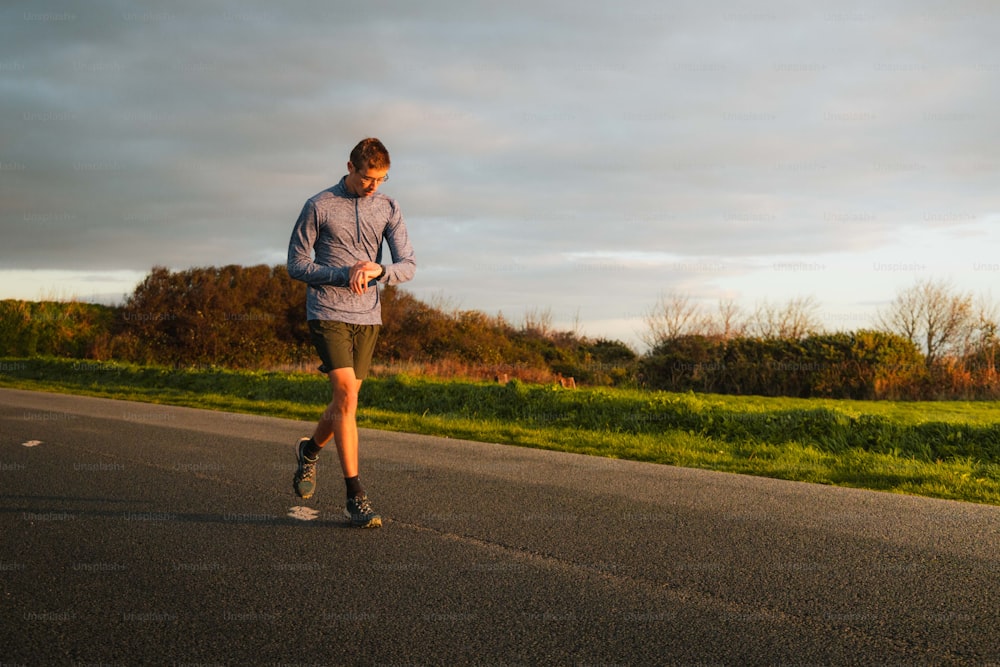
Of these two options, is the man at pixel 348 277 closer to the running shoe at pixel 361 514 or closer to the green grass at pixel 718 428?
the running shoe at pixel 361 514

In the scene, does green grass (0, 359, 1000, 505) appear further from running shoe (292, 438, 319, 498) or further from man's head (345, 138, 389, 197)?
man's head (345, 138, 389, 197)

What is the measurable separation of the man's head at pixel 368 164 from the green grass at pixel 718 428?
210 inches

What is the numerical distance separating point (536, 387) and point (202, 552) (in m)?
10.0

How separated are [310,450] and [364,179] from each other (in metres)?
Result: 2.08

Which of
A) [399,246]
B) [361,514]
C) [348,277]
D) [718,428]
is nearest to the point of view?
[348,277]

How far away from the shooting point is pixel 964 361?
2056cm

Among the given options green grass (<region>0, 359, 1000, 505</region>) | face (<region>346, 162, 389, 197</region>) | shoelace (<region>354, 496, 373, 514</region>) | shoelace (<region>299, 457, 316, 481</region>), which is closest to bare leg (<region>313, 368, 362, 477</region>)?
shoelace (<region>354, 496, 373, 514</region>)

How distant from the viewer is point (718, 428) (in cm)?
1137

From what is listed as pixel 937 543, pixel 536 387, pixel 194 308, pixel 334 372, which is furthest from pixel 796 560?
pixel 194 308

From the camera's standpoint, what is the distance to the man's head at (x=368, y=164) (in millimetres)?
5395

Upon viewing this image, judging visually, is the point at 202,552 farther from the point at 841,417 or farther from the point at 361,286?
the point at 841,417

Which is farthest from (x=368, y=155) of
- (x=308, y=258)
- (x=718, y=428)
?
(x=718, y=428)

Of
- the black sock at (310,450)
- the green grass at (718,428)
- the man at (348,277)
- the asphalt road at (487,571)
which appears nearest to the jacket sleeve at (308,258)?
the man at (348,277)

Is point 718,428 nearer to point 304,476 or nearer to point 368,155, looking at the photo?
point 304,476
